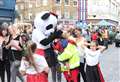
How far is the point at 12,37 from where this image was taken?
11.6 meters

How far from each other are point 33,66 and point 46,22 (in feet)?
6.80

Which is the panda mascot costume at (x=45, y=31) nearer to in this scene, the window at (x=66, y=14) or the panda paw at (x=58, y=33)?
the panda paw at (x=58, y=33)

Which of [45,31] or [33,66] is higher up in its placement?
[45,31]

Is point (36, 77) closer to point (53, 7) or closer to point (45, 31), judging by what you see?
point (45, 31)

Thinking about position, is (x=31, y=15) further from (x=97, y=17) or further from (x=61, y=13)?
(x=97, y=17)

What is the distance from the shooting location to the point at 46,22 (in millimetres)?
9836

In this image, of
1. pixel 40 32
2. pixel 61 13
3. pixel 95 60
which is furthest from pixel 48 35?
pixel 61 13

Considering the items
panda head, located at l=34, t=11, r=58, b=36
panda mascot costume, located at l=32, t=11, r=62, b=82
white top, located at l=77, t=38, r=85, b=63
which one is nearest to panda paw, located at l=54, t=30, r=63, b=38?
panda mascot costume, located at l=32, t=11, r=62, b=82

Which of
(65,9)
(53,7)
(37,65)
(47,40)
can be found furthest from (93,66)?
(65,9)

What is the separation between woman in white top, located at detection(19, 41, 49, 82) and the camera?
7797mm

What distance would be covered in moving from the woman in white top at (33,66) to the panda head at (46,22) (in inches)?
69.4

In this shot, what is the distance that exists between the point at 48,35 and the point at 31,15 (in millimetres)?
78984

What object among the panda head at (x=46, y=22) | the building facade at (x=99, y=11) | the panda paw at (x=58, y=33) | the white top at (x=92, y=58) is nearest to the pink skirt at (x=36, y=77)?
the panda head at (x=46, y=22)

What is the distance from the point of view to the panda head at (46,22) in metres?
9.72
